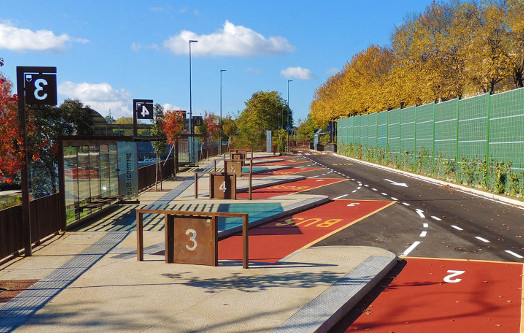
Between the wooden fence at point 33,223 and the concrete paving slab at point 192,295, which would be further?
the wooden fence at point 33,223

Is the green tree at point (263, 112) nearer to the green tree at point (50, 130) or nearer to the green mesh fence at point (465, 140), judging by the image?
the green mesh fence at point (465, 140)

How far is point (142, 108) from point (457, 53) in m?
28.6

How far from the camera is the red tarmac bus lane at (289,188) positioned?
21.0 metres

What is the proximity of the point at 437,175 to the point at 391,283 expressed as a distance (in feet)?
69.8

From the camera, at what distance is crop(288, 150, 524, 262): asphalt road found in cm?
1033

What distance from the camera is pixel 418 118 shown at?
32.3m

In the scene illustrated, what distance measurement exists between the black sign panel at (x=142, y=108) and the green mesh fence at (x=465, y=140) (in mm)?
13969

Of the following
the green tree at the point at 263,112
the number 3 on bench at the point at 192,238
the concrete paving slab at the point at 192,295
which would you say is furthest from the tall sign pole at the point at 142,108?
the green tree at the point at 263,112

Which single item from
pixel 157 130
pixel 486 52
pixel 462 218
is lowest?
pixel 462 218

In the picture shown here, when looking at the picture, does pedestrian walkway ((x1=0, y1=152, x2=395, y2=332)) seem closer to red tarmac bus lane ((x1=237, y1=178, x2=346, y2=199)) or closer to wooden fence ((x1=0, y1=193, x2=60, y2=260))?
wooden fence ((x1=0, y1=193, x2=60, y2=260))

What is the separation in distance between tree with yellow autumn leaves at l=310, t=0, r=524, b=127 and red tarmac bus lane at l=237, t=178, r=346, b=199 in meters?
17.5

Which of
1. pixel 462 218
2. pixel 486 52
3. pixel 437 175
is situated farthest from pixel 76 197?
pixel 486 52

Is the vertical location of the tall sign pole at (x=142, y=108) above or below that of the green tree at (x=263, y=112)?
below

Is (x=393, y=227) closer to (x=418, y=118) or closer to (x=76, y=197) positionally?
(x=76, y=197)
